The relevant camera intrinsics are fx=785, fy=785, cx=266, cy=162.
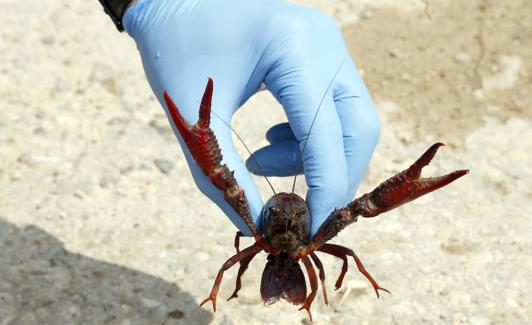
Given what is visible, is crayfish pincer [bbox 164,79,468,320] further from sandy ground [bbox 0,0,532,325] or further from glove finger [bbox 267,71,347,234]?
sandy ground [bbox 0,0,532,325]

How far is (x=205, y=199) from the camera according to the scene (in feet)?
18.9

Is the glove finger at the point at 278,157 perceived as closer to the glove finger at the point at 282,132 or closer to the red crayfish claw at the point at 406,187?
the glove finger at the point at 282,132

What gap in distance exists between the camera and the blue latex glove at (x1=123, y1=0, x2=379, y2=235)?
12.6 ft

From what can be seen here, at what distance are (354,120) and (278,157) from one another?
49 cm

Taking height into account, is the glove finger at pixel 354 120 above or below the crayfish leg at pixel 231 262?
above

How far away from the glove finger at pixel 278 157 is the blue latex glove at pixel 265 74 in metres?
0.27

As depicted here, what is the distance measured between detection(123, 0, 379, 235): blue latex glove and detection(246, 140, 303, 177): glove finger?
0.88 ft

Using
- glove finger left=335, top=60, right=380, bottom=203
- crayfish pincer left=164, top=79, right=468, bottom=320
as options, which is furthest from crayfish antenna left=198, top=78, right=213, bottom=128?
glove finger left=335, top=60, right=380, bottom=203

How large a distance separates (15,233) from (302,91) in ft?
8.51

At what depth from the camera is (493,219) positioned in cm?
550

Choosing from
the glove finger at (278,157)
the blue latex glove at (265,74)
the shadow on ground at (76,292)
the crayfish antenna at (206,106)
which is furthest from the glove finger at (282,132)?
the crayfish antenna at (206,106)

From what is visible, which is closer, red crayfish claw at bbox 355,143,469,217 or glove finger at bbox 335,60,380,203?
red crayfish claw at bbox 355,143,469,217

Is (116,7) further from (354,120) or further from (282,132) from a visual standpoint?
(354,120)

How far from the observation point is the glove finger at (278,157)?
4.25m
